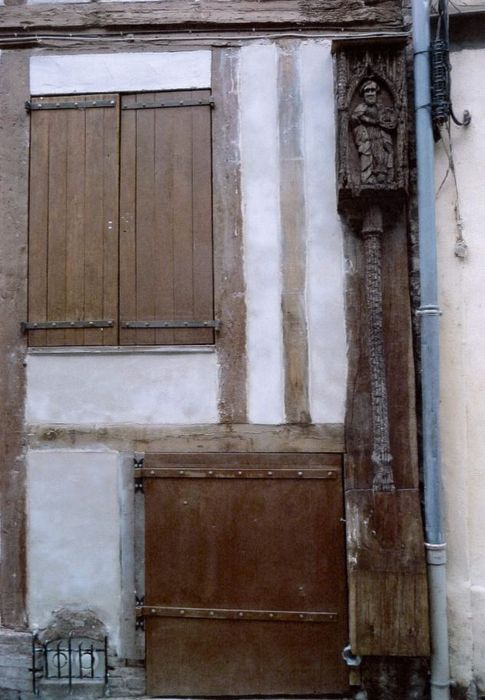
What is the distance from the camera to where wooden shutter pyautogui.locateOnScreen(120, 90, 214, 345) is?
330cm

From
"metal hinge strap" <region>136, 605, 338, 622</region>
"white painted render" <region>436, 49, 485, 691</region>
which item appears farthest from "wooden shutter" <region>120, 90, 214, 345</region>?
"metal hinge strap" <region>136, 605, 338, 622</region>

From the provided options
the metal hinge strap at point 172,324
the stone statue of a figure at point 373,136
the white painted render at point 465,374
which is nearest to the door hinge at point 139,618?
the metal hinge strap at point 172,324

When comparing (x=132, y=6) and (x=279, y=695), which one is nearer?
(x=279, y=695)

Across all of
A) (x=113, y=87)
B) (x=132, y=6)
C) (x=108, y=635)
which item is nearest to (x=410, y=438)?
(x=108, y=635)

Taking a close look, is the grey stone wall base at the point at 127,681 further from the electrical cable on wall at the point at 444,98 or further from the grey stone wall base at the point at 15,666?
the electrical cable on wall at the point at 444,98

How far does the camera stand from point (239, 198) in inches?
130

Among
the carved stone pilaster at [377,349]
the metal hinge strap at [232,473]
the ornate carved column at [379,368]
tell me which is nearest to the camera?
the ornate carved column at [379,368]

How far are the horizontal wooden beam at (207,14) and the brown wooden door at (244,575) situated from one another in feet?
7.78

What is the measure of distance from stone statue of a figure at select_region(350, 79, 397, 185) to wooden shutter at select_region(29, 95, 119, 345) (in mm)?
1333

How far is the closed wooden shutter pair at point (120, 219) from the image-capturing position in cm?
331

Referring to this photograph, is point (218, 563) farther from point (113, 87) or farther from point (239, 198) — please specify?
point (113, 87)

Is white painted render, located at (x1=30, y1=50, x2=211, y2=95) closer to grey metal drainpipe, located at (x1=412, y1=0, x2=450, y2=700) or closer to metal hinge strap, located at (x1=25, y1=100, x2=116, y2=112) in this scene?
metal hinge strap, located at (x1=25, y1=100, x2=116, y2=112)

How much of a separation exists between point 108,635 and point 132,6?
344cm

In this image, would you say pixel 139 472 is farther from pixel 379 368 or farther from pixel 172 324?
pixel 379 368
